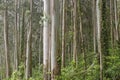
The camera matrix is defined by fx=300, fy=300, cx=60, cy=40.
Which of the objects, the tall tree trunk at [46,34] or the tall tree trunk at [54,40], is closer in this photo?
the tall tree trunk at [54,40]

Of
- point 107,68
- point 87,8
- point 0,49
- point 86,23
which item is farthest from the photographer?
point 0,49

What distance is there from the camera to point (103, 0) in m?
9.42

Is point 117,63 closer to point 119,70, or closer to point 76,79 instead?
point 119,70

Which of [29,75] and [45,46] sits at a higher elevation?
[45,46]

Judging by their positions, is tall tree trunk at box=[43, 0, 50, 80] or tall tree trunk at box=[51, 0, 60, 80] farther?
tall tree trunk at box=[43, 0, 50, 80]

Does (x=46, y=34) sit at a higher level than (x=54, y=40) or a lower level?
higher

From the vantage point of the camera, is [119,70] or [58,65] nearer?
[58,65]

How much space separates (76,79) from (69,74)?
1.06 ft

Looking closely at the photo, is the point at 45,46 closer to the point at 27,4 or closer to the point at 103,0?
the point at 103,0

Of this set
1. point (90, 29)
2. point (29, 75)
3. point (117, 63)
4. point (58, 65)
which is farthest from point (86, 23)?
point (58, 65)

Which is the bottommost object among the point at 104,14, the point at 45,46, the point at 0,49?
the point at 0,49

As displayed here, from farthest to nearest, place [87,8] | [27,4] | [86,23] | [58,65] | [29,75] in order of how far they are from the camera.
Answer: [86,23] → [87,8] → [27,4] → [29,75] → [58,65]

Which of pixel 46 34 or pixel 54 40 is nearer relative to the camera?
pixel 54 40

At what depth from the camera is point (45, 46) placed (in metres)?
10.3
